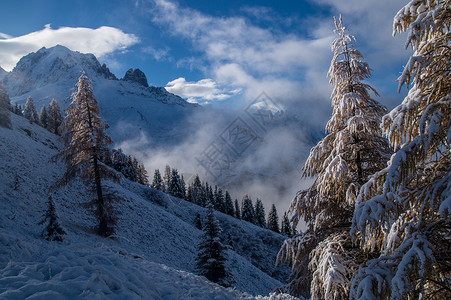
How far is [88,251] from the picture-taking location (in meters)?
8.19

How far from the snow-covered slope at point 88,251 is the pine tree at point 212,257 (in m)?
2.90

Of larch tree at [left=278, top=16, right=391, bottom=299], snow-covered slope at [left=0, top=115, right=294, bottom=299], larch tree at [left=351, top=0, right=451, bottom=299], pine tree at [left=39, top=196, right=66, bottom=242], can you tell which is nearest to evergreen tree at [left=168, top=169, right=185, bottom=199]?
snow-covered slope at [left=0, top=115, right=294, bottom=299]

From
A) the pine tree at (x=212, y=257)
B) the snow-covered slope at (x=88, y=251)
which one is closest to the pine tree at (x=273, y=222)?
the snow-covered slope at (x=88, y=251)

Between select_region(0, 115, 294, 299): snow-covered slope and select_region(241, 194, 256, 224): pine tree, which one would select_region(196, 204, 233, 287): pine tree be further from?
select_region(241, 194, 256, 224): pine tree

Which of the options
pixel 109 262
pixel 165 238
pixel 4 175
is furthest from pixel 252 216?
pixel 109 262

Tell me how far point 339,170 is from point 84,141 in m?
16.5

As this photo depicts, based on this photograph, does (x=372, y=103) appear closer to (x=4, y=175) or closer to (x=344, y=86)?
(x=344, y=86)

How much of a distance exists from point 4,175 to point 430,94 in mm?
25098

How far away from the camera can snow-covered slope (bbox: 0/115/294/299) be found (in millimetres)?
5848

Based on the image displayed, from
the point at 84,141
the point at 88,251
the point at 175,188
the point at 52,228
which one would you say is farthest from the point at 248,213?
the point at 88,251

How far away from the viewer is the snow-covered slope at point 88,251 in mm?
5848

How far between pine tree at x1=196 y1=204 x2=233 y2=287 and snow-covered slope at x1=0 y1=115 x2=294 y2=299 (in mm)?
2901

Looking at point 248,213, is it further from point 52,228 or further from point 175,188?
point 52,228

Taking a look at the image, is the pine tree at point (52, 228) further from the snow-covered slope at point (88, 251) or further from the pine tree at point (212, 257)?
the pine tree at point (212, 257)
